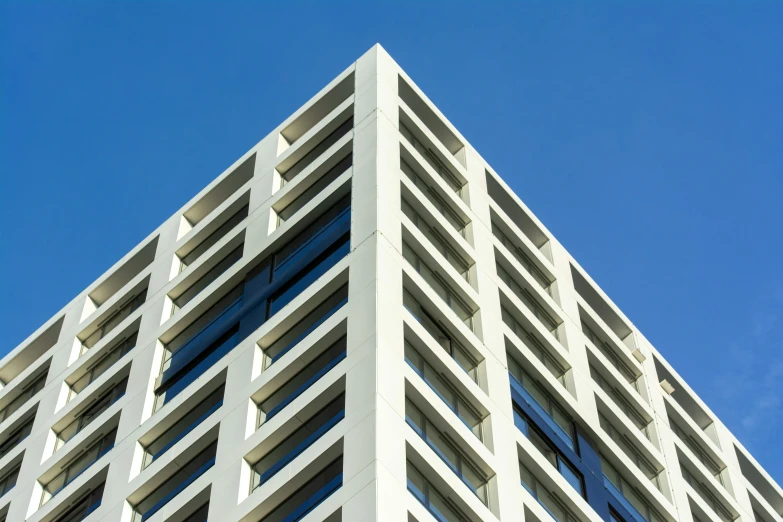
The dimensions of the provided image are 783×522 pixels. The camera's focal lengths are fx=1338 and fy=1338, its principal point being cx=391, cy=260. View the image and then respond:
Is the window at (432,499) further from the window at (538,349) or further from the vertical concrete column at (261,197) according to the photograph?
the vertical concrete column at (261,197)

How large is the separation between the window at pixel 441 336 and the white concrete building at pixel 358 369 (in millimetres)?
76

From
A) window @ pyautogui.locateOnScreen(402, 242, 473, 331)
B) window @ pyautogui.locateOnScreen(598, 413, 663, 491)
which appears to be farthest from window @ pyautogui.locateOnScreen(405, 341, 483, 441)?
window @ pyautogui.locateOnScreen(598, 413, 663, 491)

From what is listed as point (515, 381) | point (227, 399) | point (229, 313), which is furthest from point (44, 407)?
point (515, 381)

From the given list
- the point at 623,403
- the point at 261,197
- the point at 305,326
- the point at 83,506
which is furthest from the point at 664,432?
the point at 83,506

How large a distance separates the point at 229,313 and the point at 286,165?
906cm

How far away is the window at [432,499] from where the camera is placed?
Answer: 37.8m

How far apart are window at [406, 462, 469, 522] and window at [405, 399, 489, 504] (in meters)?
1.53

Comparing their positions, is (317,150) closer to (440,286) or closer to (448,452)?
(440,286)

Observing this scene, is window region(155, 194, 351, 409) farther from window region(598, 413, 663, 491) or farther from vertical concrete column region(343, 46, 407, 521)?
window region(598, 413, 663, 491)

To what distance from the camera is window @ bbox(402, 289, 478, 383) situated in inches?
1767

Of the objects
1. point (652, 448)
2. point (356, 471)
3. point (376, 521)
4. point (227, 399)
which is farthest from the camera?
point (652, 448)

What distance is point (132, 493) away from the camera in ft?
146

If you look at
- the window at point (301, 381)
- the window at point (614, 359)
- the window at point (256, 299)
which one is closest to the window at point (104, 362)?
the window at point (256, 299)

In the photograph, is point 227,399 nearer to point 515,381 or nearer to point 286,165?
point 515,381
